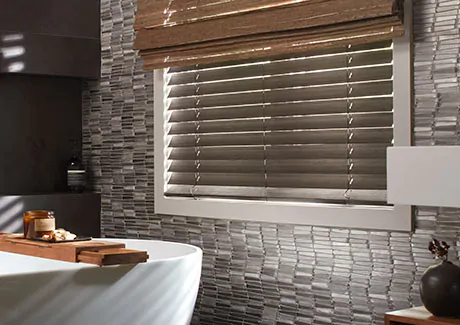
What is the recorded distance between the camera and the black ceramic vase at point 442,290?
2836 millimetres

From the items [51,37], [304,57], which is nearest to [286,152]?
[304,57]

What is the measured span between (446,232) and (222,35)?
5.06 ft

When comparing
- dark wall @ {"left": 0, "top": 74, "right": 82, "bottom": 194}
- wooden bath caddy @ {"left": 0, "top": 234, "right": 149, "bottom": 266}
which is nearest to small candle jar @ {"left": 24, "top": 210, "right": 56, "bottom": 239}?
wooden bath caddy @ {"left": 0, "top": 234, "right": 149, "bottom": 266}

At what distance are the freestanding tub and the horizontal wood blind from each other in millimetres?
681

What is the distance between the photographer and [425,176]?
2684mm

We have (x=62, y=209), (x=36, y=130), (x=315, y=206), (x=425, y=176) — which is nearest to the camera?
(x=425, y=176)

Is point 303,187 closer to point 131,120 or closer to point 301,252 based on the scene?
point 301,252

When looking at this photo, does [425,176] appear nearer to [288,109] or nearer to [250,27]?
[288,109]

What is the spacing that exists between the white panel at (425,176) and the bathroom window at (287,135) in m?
0.58

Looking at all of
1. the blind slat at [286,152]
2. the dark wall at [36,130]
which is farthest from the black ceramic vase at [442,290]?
the dark wall at [36,130]

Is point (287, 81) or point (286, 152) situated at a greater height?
point (287, 81)

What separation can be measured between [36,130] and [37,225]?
1.61m

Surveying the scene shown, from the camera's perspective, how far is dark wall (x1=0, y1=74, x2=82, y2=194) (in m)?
4.72

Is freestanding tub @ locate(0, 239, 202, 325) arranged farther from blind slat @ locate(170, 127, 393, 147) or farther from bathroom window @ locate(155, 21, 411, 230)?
blind slat @ locate(170, 127, 393, 147)
